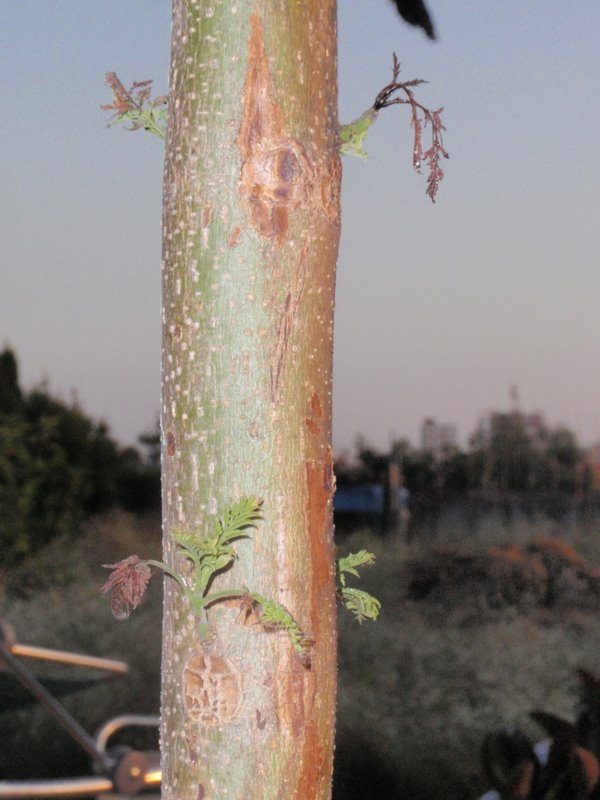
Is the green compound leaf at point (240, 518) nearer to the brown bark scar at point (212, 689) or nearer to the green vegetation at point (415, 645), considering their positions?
the brown bark scar at point (212, 689)

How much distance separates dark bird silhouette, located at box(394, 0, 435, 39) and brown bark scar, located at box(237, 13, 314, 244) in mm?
505

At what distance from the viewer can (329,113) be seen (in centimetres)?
121

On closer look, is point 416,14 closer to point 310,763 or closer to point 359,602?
point 359,602

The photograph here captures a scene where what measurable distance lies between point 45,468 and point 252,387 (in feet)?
32.1

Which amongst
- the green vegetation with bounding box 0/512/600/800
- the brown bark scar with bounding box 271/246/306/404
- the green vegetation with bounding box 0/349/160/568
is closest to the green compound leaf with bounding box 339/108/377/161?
the brown bark scar with bounding box 271/246/306/404

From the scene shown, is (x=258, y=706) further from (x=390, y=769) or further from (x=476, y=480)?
(x=476, y=480)

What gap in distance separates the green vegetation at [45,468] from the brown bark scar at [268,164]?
9.47 m

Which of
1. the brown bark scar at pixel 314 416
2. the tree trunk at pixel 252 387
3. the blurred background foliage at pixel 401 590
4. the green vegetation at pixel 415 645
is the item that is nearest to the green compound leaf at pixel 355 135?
the tree trunk at pixel 252 387

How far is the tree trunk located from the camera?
1113 millimetres

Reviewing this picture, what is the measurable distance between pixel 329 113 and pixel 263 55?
0.32ft

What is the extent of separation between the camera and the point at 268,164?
45.3 inches

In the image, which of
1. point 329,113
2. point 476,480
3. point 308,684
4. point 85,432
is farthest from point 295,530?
point 476,480

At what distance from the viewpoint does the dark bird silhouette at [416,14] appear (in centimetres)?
159

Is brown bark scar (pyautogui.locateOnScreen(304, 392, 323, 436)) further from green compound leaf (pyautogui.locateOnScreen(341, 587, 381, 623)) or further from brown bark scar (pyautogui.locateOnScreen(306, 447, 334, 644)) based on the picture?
green compound leaf (pyautogui.locateOnScreen(341, 587, 381, 623))
